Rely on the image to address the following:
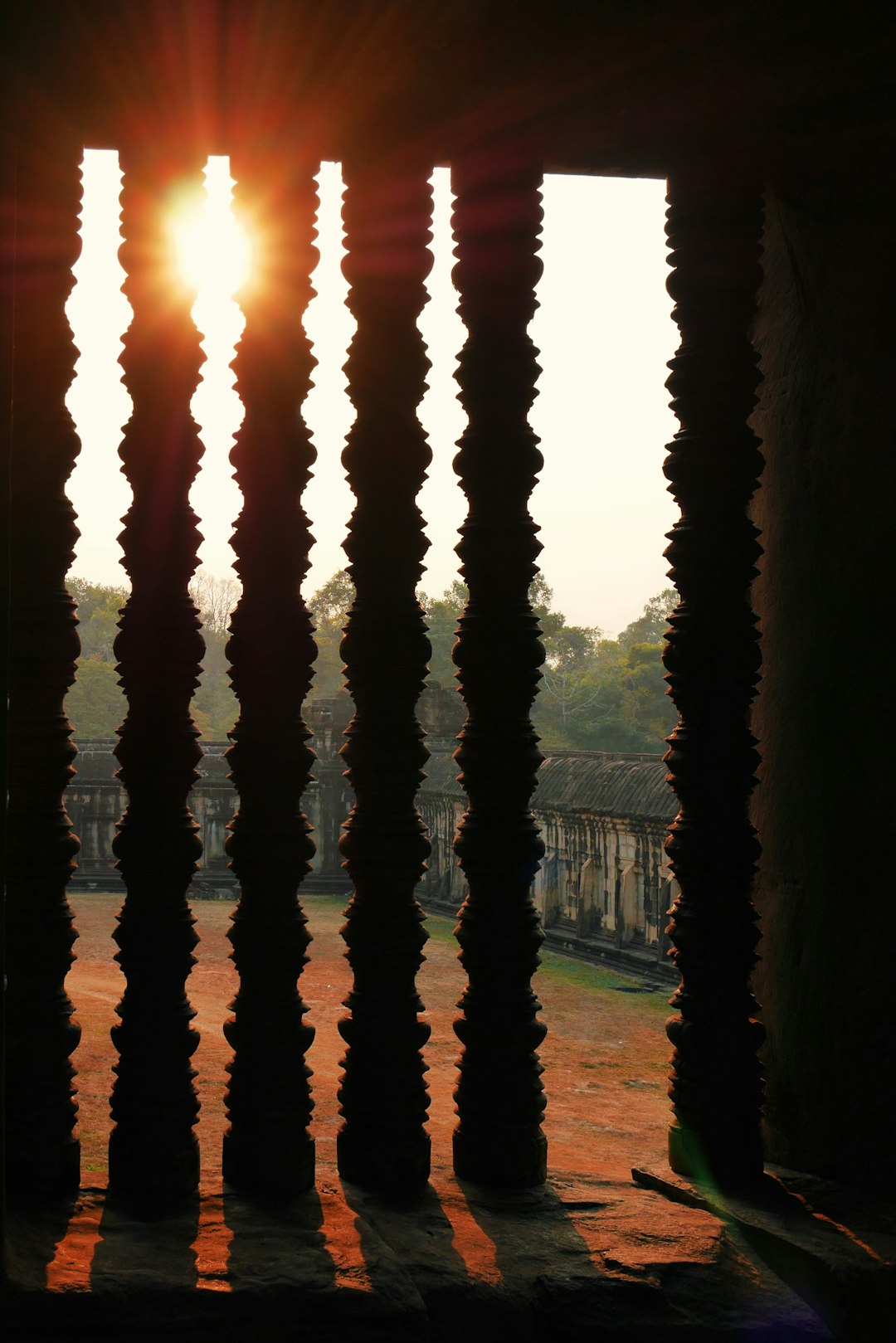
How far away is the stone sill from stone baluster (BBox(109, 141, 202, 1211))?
7.8 inches

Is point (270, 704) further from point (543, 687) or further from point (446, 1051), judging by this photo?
point (543, 687)

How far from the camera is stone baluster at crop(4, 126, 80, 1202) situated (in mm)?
2227

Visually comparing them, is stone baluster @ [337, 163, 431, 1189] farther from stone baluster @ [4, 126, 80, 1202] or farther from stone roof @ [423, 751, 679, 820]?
stone roof @ [423, 751, 679, 820]

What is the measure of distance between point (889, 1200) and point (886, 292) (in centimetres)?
197

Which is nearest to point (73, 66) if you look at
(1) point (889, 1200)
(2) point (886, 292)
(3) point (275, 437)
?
(3) point (275, 437)

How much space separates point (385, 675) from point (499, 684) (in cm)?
25

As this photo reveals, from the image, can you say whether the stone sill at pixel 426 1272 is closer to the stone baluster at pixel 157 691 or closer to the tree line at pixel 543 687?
the stone baluster at pixel 157 691

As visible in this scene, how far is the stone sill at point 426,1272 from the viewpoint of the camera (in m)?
1.88

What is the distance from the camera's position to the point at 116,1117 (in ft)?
7.59

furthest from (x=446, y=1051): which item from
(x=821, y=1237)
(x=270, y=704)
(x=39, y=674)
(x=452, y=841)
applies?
(x=39, y=674)

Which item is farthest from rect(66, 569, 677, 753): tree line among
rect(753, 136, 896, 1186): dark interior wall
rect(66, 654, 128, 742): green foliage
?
rect(753, 136, 896, 1186): dark interior wall

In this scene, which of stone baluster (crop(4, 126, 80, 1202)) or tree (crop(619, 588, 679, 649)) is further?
tree (crop(619, 588, 679, 649))

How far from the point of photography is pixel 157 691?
229 cm

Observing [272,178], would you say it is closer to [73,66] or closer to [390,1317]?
[73,66]
